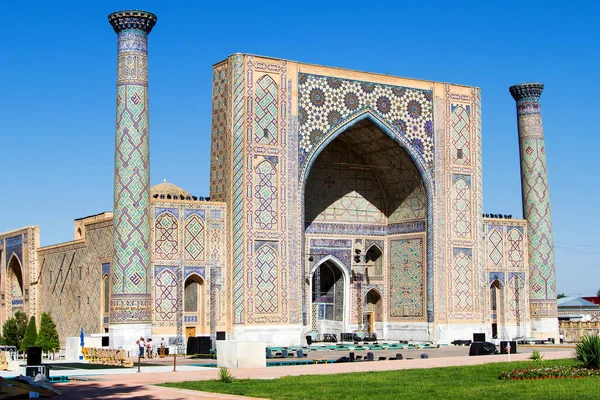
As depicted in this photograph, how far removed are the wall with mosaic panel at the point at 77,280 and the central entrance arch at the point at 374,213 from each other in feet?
19.1

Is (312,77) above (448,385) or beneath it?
above

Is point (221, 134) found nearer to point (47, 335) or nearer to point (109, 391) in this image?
point (47, 335)

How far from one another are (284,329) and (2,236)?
12402 millimetres

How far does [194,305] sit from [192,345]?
6.16 feet

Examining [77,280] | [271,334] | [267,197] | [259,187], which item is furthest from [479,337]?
[77,280]

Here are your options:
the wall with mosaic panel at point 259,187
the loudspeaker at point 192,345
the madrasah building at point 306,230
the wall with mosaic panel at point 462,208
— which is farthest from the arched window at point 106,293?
the wall with mosaic panel at point 462,208

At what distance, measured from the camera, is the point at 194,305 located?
2356cm

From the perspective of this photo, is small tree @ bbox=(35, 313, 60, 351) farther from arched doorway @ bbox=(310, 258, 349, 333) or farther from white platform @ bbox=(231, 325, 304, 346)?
arched doorway @ bbox=(310, 258, 349, 333)

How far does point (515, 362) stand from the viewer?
16500 millimetres

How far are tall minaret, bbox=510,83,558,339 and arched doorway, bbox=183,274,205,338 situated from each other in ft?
34.5

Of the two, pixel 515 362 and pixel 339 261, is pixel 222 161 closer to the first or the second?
pixel 339 261

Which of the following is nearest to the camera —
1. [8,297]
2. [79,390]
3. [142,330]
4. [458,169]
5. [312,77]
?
[79,390]

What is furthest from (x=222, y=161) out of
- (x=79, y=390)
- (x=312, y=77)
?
(x=79, y=390)

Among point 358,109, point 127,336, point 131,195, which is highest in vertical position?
point 358,109
